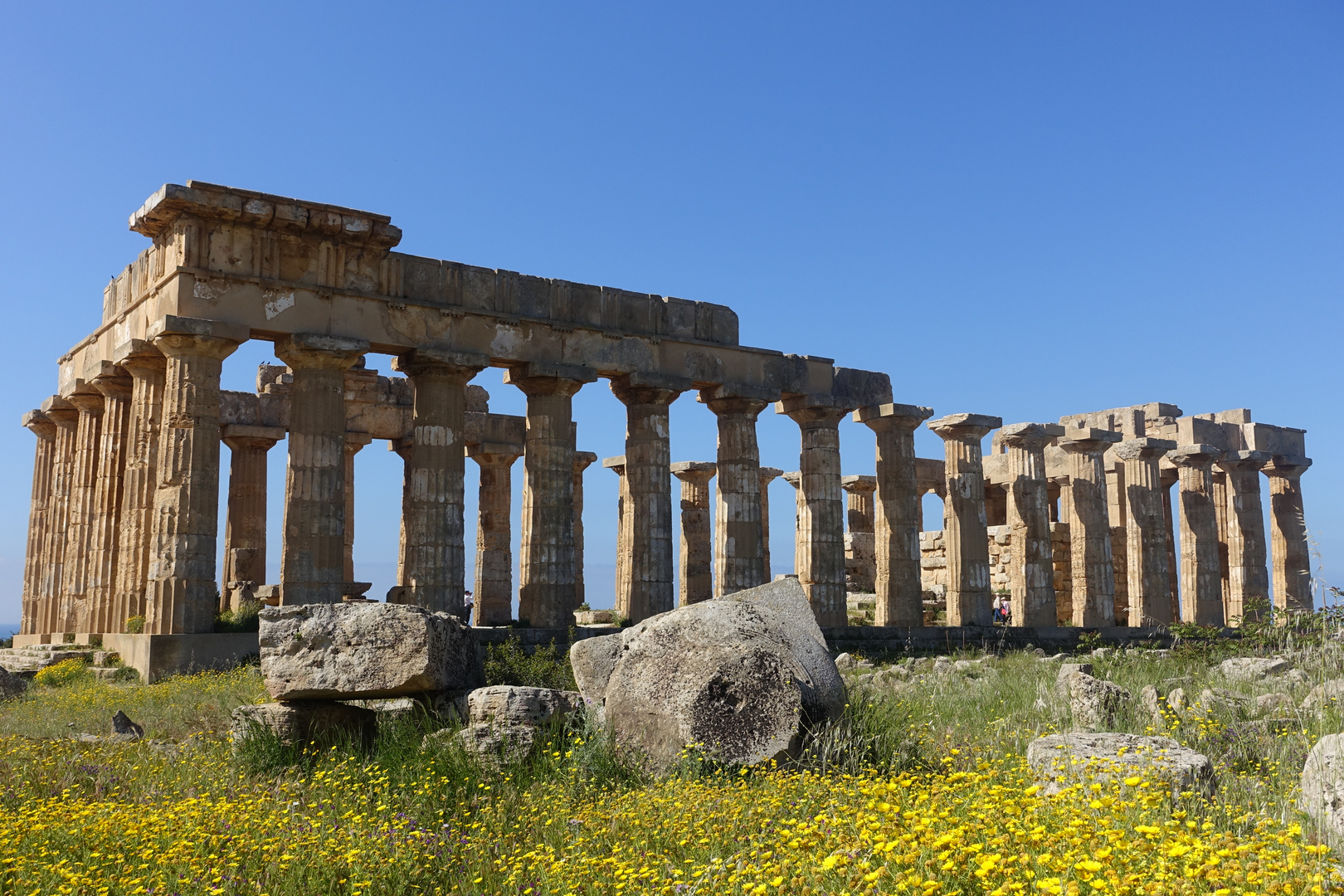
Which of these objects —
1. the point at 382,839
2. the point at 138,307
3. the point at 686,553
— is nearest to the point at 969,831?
the point at 382,839

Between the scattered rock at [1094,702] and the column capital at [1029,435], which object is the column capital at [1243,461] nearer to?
the column capital at [1029,435]

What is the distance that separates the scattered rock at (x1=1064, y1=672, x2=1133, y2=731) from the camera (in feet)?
31.6

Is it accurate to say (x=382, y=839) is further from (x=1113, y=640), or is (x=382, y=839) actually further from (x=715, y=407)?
(x=1113, y=640)

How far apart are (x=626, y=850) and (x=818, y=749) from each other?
241 centimetres

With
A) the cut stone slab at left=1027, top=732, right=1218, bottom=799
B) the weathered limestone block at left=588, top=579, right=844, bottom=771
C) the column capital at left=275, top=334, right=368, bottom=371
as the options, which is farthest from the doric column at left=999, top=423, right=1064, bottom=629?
the cut stone slab at left=1027, top=732, right=1218, bottom=799

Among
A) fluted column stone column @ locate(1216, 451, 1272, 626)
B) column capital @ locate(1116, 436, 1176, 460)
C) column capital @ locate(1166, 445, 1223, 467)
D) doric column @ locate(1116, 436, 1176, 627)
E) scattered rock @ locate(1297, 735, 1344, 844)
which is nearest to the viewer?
scattered rock @ locate(1297, 735, 1344, 844)

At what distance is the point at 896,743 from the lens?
347 inches

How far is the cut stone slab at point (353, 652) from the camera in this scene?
9.75 metres

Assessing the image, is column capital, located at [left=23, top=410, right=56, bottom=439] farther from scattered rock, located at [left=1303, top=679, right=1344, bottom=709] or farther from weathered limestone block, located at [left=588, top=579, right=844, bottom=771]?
scattered rock, located at [left=1303, top=679, right=1344, bottom=709]

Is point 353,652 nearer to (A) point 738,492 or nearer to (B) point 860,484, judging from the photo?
(A) point 738,492

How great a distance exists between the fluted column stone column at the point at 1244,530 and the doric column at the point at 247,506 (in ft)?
82.7

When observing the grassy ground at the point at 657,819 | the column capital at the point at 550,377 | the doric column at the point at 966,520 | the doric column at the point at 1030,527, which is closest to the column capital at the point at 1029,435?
the doric column at the point at 1030,527

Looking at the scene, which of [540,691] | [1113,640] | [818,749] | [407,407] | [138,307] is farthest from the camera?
[407,407]

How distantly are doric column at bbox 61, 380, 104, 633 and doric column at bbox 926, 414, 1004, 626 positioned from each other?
1728 centimetres
